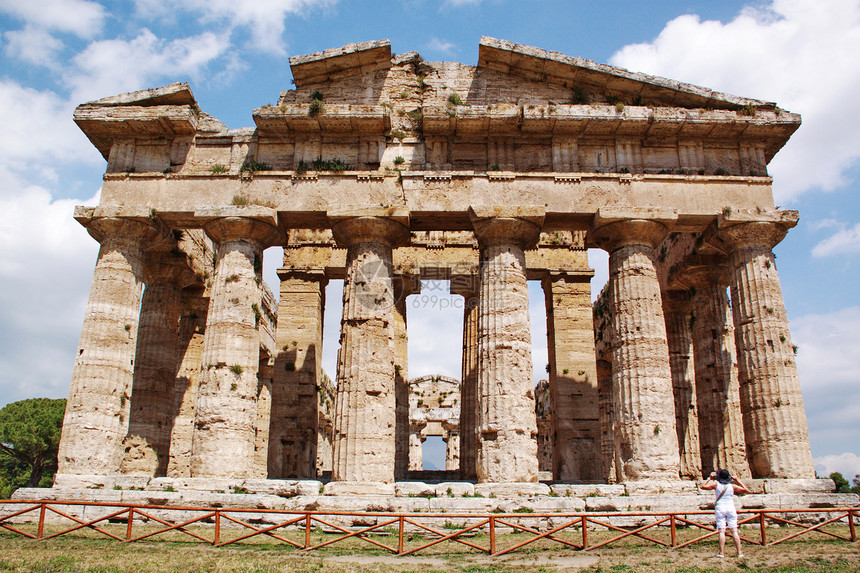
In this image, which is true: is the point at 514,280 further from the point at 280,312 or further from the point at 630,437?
the point at 280,312

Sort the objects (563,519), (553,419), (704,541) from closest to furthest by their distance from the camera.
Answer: (704,541)
(563,519)
(553,419)

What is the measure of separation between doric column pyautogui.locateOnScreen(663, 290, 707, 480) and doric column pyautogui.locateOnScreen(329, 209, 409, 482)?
34.3 ft

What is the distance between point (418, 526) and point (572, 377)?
11541mm

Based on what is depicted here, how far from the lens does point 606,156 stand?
2036 centimetres

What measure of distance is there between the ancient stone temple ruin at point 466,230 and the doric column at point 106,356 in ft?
0.18

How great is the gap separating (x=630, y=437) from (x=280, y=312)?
44.3 ft

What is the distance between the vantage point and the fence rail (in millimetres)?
12031

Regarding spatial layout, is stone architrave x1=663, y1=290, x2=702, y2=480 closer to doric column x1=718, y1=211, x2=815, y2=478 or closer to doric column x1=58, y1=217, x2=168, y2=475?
doric column x1=718, y1=211, x2=815, y2=478

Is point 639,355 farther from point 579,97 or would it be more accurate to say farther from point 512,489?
point 579,97

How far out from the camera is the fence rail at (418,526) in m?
12.0

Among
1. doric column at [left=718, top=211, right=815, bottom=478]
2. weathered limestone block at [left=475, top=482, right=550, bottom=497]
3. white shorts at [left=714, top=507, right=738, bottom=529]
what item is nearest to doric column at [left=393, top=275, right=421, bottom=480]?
weathered limestone block at [left=475, top=482, right=550, bottom=497]

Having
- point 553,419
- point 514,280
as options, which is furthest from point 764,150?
point 553,419

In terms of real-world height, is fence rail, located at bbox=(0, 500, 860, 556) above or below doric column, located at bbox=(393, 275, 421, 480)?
below

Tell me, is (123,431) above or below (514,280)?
below
